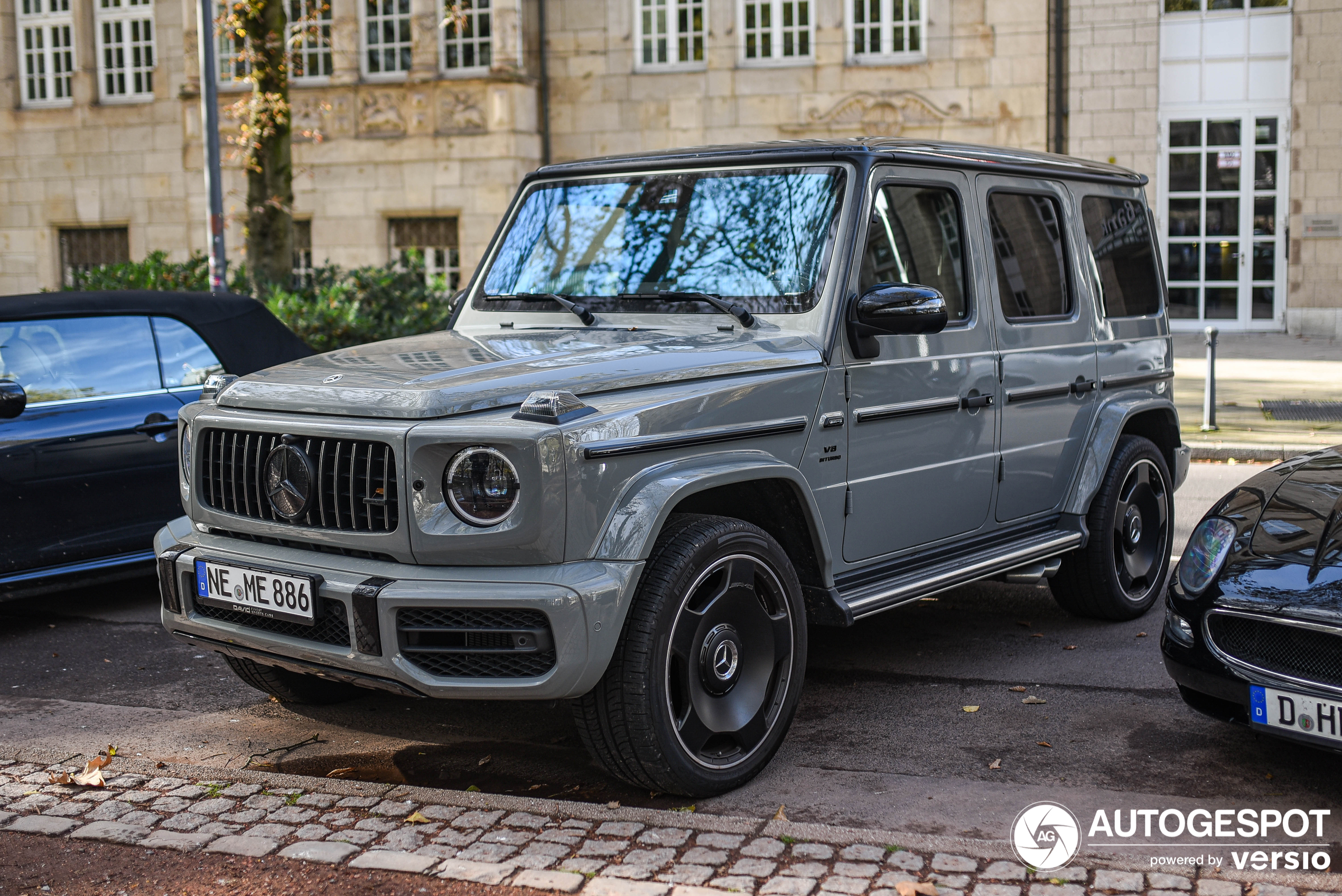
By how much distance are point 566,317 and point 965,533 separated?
1781mm

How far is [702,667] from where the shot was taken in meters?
4.12

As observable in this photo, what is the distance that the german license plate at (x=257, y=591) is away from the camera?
4000mm

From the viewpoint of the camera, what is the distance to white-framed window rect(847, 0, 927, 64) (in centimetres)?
2152

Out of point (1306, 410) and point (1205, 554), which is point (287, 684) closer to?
point (1205, 554)

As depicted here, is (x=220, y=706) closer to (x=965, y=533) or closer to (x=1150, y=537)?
(x=965, y=533)

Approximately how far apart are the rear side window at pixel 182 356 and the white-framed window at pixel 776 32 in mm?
16504

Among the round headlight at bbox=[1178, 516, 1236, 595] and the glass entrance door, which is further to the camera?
the glass entrance door

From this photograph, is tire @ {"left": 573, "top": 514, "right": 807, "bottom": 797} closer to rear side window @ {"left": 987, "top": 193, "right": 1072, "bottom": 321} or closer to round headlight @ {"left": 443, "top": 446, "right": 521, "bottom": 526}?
round headlight @ {"left": 443, "top": 446, "right": 521, "bottom": 526}

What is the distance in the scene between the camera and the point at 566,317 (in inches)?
201

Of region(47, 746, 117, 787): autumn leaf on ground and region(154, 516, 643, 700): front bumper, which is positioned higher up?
region(154, 516, 643, 700): front bumper

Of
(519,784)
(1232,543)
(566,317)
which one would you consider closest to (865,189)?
(566,317)

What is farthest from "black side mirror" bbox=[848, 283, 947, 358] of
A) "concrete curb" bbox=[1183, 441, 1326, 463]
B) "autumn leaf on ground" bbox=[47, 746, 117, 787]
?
"concrete curb" bbox=[1183, 441, 1326, 463]

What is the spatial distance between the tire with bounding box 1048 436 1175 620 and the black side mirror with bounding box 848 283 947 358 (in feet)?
Result: 6.15

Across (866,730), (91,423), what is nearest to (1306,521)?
(866,730)
